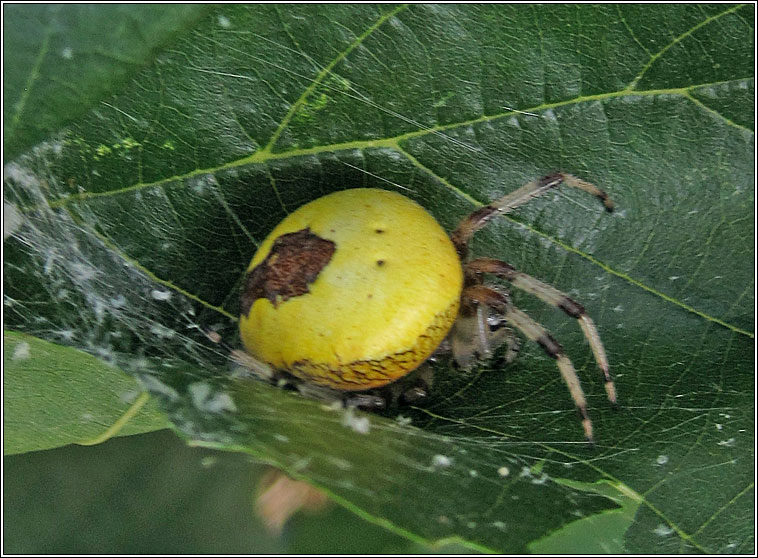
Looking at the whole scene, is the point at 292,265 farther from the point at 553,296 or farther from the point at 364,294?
the point at 553,296

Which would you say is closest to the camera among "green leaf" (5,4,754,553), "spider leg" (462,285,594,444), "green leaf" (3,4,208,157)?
"green leaf" (3,4,208,157)

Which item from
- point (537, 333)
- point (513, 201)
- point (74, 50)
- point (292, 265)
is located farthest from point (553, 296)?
point (74, 50)

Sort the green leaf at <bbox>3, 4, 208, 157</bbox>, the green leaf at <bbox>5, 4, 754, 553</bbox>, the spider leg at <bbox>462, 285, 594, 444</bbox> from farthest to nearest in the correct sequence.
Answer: the spider leg at <bbox>462, 285, 594, 444</bbox> < the green leaf at <bbox>5, 4, 754, 553</bbox> < the green leaf at <bbox>3, 4, 208, 157</bbox>

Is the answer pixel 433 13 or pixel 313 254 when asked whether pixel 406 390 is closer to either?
pixel 313 254

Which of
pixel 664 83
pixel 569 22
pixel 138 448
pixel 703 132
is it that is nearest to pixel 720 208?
pixel 703 132

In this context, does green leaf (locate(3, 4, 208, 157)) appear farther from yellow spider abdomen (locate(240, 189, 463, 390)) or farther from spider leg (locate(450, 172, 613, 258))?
spider leg (locate(450, 172, 613, 258))

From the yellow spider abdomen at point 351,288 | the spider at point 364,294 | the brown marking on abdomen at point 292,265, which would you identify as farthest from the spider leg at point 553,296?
the brown marking on abdomen at point 292,265

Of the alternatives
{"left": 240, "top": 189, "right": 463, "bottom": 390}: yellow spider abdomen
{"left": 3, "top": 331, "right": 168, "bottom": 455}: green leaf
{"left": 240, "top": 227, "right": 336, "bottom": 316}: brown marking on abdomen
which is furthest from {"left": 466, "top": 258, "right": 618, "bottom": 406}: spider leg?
{"left": 3, "top": 331, "right": 168, "bottom": 455}: green leaf
